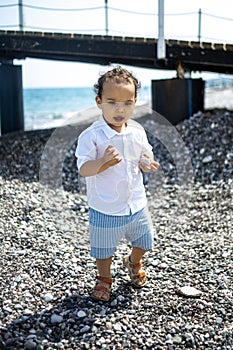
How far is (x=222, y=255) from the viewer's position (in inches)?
174

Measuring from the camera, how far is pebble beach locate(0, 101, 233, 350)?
3039mm

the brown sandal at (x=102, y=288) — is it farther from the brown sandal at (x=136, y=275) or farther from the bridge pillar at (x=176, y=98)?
the bridge pillar at (x=176, y=98)

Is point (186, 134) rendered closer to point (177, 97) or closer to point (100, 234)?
point (177, 97)

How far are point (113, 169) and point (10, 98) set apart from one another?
854cm


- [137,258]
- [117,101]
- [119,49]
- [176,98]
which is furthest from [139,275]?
[119,49]

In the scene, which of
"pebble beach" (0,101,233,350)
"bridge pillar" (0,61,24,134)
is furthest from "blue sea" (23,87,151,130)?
"pebble beach" (0,101,233,350)

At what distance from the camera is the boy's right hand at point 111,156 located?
3.06 meters

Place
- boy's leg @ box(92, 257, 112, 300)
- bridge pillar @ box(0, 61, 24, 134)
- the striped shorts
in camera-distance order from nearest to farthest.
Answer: the striped shorts, boy's leg @ box(92, 257, 112, 300), bridge pillar @ box(0, 61, 24, 134)

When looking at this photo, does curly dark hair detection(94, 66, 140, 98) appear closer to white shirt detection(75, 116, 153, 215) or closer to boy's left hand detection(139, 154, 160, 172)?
white shirt detection(75, 116, 153, 215)

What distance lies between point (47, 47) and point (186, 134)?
3.54 meters

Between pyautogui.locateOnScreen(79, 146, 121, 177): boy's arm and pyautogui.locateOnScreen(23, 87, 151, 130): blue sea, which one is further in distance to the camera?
pyautogui.locateOnScreen(23, 87, 151, 130): blue sea

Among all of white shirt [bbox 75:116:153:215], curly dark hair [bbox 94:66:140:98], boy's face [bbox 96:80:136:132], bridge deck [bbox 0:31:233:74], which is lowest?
white shirt [bbox 75:116:153:215]

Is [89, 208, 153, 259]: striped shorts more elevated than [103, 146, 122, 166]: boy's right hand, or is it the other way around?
[103, 146, 122, 166]: boy's right hand

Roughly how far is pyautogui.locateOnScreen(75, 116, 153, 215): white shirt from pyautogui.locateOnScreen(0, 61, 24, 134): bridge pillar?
8.27 m
